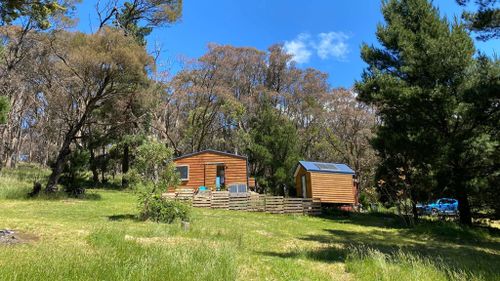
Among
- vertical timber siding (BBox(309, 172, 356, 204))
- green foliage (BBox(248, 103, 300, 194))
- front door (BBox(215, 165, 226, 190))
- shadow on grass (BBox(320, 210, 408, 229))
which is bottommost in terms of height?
shadow on grass (BBox(320, 210, 408, 229))

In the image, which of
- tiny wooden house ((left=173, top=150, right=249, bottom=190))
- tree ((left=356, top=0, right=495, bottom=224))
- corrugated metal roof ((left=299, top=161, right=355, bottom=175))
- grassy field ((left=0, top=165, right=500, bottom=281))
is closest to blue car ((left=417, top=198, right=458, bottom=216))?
corrugated metal roof ((left=299, top=161, right=355, bottom=175))

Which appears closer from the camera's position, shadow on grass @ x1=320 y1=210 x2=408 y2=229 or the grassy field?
the grassy field

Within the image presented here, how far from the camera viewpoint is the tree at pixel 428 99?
17.7m

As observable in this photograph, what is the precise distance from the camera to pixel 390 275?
6234mm

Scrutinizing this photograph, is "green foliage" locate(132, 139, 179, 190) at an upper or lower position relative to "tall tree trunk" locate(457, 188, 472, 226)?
upper

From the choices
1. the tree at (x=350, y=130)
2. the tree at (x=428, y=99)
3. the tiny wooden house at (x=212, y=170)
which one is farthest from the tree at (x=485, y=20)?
the tree at (x=350, y=130)

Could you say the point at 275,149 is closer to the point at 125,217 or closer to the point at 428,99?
the point at 428,99

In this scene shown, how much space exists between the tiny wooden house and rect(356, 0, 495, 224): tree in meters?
10.4

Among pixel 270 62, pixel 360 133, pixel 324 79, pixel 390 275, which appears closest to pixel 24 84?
pixel 270 62

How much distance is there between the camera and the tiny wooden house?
27.9m

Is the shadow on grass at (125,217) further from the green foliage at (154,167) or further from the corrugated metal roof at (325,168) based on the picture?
the corrugated metal roof at (325,168)

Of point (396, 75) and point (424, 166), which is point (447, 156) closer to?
point (424, 166)

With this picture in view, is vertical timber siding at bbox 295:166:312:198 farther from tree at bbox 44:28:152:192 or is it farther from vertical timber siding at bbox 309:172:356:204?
tree at bbox 44:28:152:192

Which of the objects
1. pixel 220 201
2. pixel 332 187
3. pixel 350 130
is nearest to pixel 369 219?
pixel 332 187
